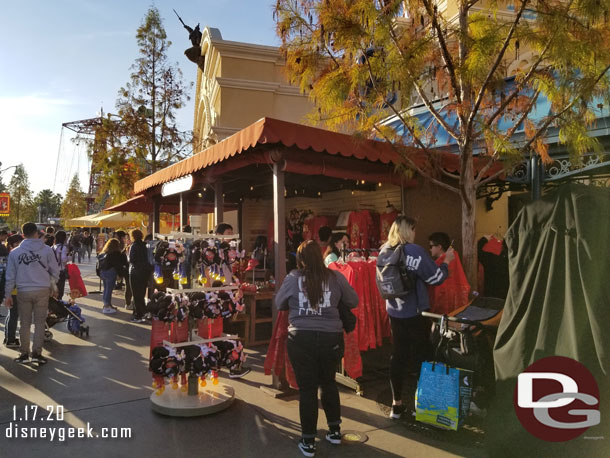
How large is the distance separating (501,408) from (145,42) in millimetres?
17608

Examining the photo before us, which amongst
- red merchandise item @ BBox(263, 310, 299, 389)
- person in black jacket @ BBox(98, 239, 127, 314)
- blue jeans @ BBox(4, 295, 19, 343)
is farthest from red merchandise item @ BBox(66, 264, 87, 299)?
red merchandise item @ BBox(263, 310, 299, 389)

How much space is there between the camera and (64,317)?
828 cm

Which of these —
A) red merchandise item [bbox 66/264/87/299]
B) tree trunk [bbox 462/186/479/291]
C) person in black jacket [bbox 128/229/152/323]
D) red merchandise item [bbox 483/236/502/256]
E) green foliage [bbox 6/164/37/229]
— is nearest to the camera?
tree trunk [bbox 462/186/479/291]

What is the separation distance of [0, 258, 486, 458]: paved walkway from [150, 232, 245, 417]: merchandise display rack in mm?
83

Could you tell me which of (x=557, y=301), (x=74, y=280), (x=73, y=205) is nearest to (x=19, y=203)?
(x=73, y=205)

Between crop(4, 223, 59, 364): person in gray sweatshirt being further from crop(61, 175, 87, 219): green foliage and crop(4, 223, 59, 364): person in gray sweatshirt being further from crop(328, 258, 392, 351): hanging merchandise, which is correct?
crop(61, 175, 87, 219): green foliage

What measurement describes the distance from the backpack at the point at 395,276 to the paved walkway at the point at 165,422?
131 centimetres

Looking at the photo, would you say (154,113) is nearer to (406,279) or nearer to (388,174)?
(388,174)

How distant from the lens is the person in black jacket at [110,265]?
36.0 feet

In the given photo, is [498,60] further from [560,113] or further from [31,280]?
[31,280]

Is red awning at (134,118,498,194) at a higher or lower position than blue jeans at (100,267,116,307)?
higher

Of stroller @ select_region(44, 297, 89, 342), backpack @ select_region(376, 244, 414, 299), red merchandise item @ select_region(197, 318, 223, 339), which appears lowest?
stroller @ select_region(44, 297, 89, 342)

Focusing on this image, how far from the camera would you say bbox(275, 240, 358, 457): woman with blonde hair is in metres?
3.73

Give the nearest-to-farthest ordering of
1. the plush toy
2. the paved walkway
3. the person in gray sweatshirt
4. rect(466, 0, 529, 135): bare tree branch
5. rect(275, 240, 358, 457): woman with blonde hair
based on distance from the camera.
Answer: rect(275, 240, 358, 457): woman with blonde hair
the paved walkway
rect(466, 0, 529, 135): bare tree branch
the plush toy
the person in gray sweatshirt
